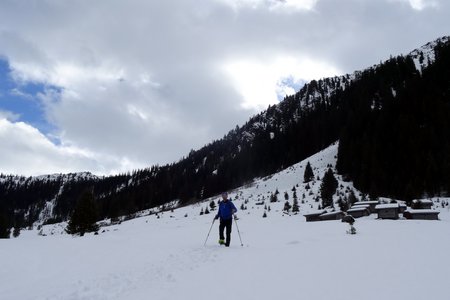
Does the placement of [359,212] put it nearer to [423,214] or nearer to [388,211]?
[388,211]

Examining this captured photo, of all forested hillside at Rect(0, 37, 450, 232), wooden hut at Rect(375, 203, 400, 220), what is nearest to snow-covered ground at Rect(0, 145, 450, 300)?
wooden hut at Rect(375, 203, 400, 220)

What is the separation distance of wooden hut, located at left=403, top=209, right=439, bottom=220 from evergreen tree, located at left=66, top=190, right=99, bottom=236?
79.5 ft

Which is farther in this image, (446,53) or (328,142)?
(328,142)

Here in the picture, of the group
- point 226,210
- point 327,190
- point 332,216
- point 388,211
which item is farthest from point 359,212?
point 226,210

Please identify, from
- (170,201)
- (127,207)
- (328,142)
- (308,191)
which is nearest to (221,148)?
(170,201)

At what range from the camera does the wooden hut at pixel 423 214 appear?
15272 mm

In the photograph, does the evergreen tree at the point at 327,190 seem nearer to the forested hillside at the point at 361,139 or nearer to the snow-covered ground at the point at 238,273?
the forested hillside at the point at 361,139

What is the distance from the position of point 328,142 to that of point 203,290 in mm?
69793

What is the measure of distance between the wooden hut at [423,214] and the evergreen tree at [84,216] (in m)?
24.2

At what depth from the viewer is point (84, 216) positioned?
90.0 ft

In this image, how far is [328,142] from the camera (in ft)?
230

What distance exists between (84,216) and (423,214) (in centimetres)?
2543

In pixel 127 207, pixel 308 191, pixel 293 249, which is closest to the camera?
pixel 293 249

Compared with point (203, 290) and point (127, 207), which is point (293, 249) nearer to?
point (203, 290)
